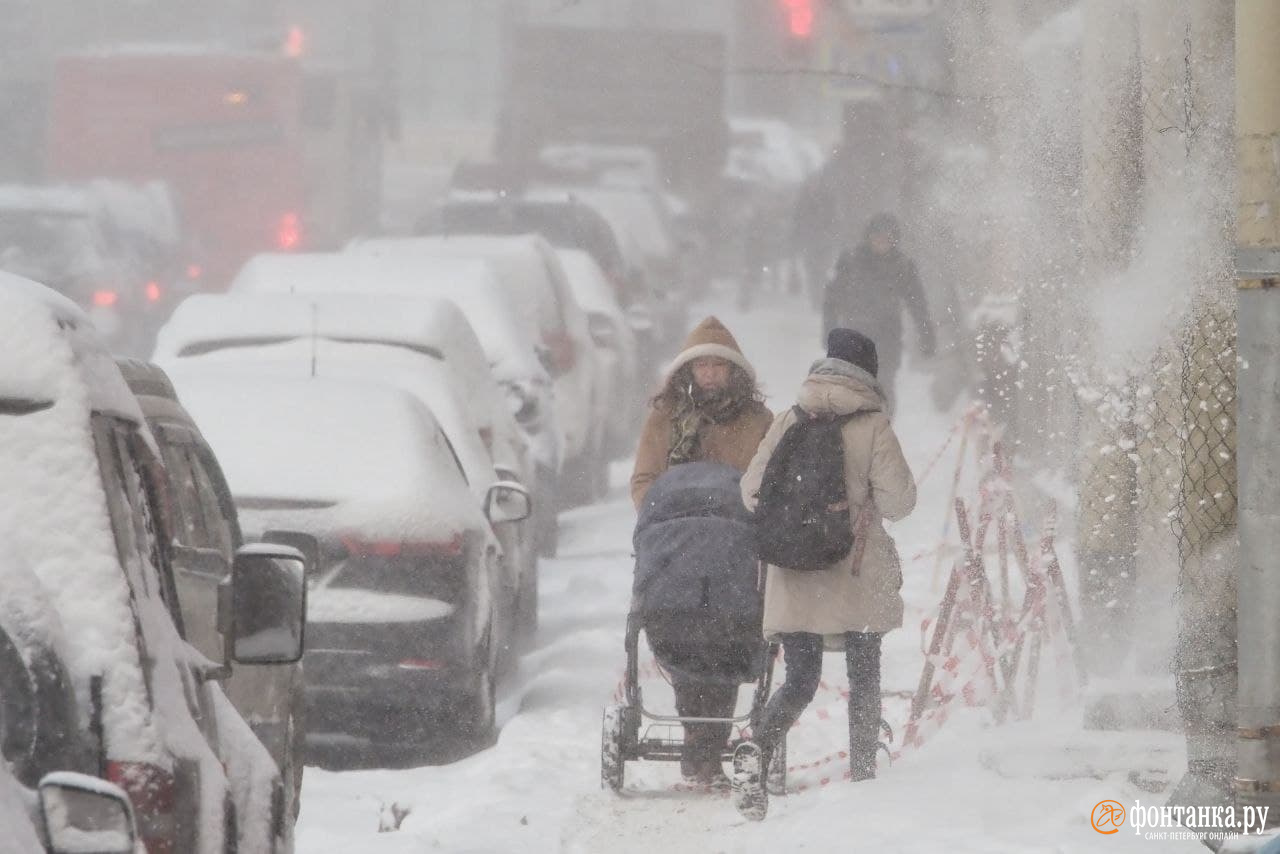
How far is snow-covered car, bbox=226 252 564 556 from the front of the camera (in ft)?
44.2

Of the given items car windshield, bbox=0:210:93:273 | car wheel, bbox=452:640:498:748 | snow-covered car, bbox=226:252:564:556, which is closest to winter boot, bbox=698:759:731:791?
car wheel, bbox=452:640:498:748

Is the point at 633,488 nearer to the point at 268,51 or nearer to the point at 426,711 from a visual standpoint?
the point at 426,711

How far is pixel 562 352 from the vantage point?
15.8 m

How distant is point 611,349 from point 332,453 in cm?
962

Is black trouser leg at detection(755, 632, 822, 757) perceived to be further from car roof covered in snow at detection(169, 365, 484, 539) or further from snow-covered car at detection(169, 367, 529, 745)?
car roof covered in snow at detection(169, 365, 484, 539)

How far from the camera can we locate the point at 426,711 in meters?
8.47

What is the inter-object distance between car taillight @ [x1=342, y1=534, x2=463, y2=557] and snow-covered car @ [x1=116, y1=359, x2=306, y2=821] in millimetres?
1768

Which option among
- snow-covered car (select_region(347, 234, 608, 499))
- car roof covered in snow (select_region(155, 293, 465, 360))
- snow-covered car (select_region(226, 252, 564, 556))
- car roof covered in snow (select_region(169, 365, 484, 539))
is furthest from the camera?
snow-covered car (select_region(347, 234, 608, 499))

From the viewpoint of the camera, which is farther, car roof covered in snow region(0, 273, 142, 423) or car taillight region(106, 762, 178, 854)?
car roof covered in snow region(0, 273, 142, 423)

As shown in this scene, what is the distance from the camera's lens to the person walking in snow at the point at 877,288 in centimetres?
1664

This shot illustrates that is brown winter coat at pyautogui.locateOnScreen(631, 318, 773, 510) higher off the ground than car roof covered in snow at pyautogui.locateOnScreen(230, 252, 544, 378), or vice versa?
car roof covered in snow at pyautogui.locateOnScreen(230, 252, 544, 378)

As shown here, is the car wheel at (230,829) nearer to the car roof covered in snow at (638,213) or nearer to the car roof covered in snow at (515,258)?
the car roof covered in snow at (515,258)

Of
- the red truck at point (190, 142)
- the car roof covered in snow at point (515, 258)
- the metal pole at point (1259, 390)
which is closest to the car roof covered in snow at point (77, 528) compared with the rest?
the metal pole at point (1259, 390)

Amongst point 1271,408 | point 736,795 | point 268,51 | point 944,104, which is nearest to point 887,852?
point 736,795
